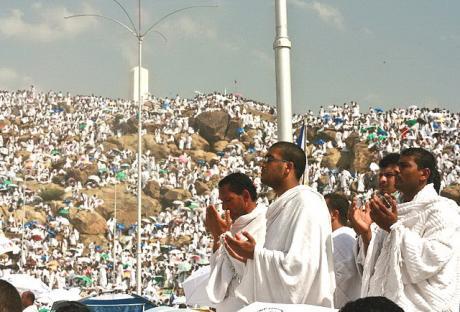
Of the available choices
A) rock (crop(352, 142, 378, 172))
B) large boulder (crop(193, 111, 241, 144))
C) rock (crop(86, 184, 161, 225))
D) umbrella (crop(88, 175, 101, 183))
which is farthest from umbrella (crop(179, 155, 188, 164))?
rock (crop(352, 142, 378, 172))

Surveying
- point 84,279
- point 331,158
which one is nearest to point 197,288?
point 84,279

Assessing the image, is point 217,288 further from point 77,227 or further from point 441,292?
point 77,227

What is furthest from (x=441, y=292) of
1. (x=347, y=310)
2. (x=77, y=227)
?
(x=77, y=227)

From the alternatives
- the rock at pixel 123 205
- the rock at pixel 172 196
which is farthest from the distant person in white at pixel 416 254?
the rock at pixel 172 196

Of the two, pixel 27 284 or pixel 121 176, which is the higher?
pixel 121 176

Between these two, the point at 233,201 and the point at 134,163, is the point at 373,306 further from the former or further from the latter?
the point at 134,163

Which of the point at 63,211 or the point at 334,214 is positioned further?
the point at 63,211

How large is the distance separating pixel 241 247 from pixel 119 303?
10916 mm

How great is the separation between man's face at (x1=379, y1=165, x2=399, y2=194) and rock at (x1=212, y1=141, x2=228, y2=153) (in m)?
66.9

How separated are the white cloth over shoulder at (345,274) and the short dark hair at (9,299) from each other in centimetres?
233

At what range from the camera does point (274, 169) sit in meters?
4.89

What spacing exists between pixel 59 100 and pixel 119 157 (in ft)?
88.9

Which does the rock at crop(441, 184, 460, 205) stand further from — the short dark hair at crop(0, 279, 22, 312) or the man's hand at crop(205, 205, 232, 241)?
the short dark hair at crop(0, 279, 22, 312)

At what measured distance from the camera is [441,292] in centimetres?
446
